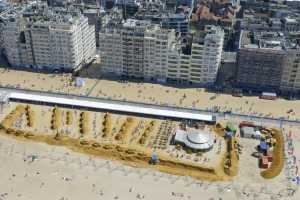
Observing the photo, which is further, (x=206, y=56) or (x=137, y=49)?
(x=137, y=49)

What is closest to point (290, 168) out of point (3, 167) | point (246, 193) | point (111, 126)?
point (246, 193)

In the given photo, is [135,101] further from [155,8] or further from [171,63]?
[155,8]

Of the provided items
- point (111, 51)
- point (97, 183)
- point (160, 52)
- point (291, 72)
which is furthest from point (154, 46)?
point (97, 183)

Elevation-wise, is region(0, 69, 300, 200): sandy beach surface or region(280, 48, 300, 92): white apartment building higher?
region(280, 48, 300, 92): white apartment building

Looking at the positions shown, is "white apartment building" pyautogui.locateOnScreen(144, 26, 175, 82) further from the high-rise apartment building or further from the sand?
the sand

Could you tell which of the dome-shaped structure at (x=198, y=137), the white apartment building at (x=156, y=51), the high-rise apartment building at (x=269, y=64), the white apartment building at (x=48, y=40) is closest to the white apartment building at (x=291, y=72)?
the high-rise apartment building at (x=269, y=64)

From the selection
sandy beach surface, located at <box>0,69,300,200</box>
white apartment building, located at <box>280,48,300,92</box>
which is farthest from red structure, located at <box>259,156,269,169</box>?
white apartment building, located at <box>280,48,300,92</box>

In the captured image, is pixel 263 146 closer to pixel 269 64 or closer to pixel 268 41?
pixel 269 64
